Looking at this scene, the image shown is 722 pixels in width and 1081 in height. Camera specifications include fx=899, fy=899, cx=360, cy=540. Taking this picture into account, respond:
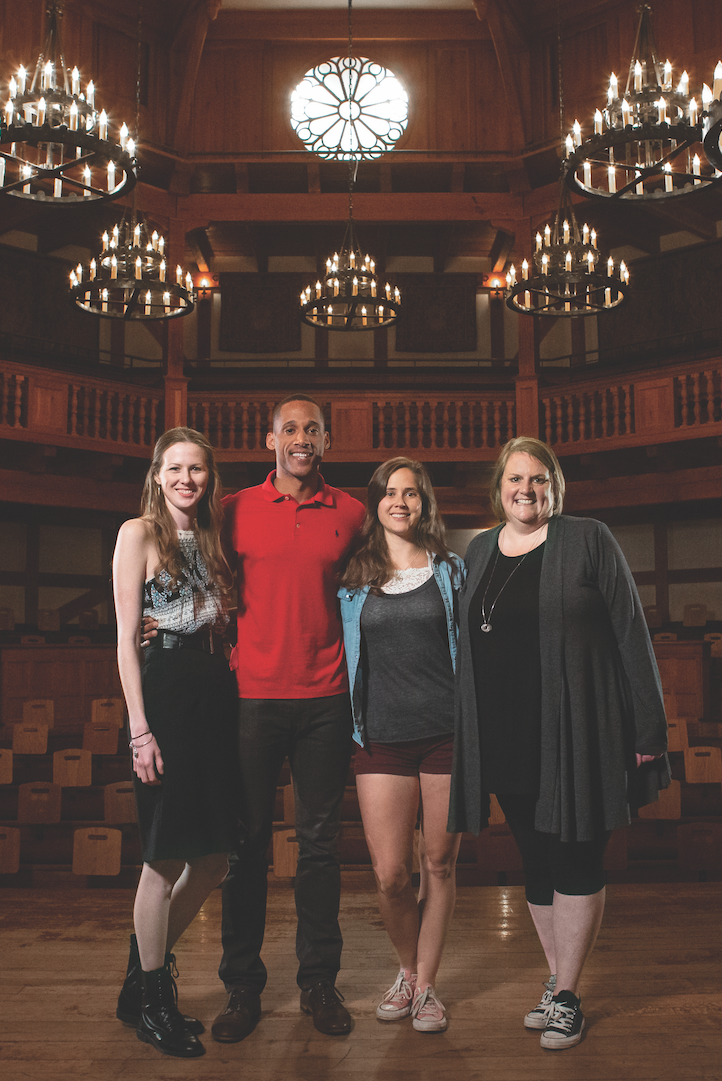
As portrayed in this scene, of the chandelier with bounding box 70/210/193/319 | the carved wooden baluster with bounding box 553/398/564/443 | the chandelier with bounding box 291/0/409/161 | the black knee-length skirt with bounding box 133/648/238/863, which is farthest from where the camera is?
the chandelier with bounding box 291/0/409/161

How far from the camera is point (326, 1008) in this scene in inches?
100

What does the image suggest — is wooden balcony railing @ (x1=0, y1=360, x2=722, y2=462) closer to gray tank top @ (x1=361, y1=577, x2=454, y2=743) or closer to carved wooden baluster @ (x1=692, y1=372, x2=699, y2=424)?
carved wooden baluster @ (x1=692, y1=372, x2=699, y2=424)

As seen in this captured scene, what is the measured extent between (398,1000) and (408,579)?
123 centimetres

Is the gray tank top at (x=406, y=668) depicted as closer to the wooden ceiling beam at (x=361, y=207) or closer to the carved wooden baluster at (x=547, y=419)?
the carved wooden baluster at (x=547, y=419)

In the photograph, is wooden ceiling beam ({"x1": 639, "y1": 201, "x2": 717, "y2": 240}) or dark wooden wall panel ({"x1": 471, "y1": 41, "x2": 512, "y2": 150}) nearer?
wooden ceiling beam ({"x1": 639, "y1": 201, "x2": 717, "y2": 240})

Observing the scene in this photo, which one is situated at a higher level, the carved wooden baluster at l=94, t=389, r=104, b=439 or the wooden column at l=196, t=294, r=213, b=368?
the wooden column at l=196, t=294, r=213, b=368

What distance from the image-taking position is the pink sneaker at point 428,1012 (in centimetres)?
252

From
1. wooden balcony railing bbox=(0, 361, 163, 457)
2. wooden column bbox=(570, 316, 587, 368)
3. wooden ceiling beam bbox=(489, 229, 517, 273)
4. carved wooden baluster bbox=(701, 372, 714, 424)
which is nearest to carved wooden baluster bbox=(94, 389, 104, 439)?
wooden balcony railing bbox=(0, 361, 163, 457)

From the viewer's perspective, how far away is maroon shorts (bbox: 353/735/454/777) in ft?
8.39

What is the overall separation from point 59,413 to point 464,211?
5.53 metres

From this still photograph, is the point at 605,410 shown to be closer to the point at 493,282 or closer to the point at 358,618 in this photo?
the point at 493,282

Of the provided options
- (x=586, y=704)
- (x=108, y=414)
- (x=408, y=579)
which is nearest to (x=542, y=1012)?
(x=586, y=704)

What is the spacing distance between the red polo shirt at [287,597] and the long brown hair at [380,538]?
0.07 meters

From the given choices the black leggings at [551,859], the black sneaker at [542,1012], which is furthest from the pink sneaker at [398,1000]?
the black leggings at [551,859]
